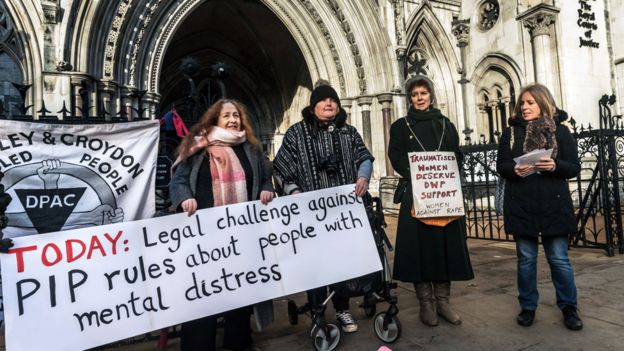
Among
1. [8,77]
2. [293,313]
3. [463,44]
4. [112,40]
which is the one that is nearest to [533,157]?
[293,313]

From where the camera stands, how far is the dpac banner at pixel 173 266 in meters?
2.29

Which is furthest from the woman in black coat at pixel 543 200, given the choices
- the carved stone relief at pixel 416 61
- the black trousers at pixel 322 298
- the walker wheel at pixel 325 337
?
the carved stone relief at pixel 416 61

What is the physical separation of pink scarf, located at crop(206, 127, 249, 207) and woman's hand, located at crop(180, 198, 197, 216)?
181 mm

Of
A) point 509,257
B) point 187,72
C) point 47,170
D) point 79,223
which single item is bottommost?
point 509,257

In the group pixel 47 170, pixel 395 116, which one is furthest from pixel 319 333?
pixel 395 116

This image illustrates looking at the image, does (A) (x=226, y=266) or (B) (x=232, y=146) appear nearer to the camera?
(A) (x=226, y=266)

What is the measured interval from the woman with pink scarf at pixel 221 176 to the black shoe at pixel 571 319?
2319 millimetres

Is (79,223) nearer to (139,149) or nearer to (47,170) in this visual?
(47,170)

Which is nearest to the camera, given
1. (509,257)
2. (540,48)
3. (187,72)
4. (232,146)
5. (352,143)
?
(232,146)

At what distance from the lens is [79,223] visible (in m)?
3.03

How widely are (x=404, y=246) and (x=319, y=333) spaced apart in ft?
3.41

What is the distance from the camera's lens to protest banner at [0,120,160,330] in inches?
111

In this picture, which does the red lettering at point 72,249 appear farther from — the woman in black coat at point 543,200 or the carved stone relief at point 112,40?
the carved stone relief at point 112,40

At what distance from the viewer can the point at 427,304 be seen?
320 cm
